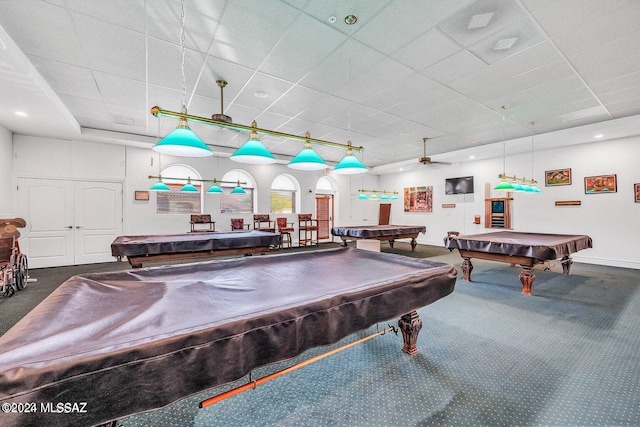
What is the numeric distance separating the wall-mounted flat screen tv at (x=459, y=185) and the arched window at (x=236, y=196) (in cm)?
704

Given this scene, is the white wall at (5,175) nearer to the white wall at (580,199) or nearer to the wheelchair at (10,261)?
the wheelchair at (10,261)

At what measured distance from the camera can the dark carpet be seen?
66.9 inches

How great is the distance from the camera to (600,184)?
20.4 ft

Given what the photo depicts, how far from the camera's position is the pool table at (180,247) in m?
3.79

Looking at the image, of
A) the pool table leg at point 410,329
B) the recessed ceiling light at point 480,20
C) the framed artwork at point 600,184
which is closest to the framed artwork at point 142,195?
the pool table leg at point 410,329

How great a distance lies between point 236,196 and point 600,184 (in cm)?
997

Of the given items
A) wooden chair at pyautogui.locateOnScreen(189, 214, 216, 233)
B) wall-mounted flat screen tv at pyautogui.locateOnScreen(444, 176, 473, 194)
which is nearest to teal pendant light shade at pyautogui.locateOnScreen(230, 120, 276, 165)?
wooden chair at pyautogui.locateOnScreen(189, 214, 216, 233)

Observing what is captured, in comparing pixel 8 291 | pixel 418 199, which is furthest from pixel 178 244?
pixel 418 199

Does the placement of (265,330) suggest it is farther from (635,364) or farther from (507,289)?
(507,289)

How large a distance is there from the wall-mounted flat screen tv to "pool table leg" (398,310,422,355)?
7801 mm

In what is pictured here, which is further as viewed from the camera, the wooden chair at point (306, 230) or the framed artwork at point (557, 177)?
the wooden chair at point (306, 230)

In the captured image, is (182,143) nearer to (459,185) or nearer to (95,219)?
(95,219)

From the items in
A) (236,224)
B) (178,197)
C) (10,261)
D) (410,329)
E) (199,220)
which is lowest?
(410,329)

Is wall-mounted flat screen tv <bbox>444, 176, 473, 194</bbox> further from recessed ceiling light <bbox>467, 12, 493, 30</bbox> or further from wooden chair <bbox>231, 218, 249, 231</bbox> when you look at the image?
wooden chair <bbox>231, 218, 249, 231</bbox>
